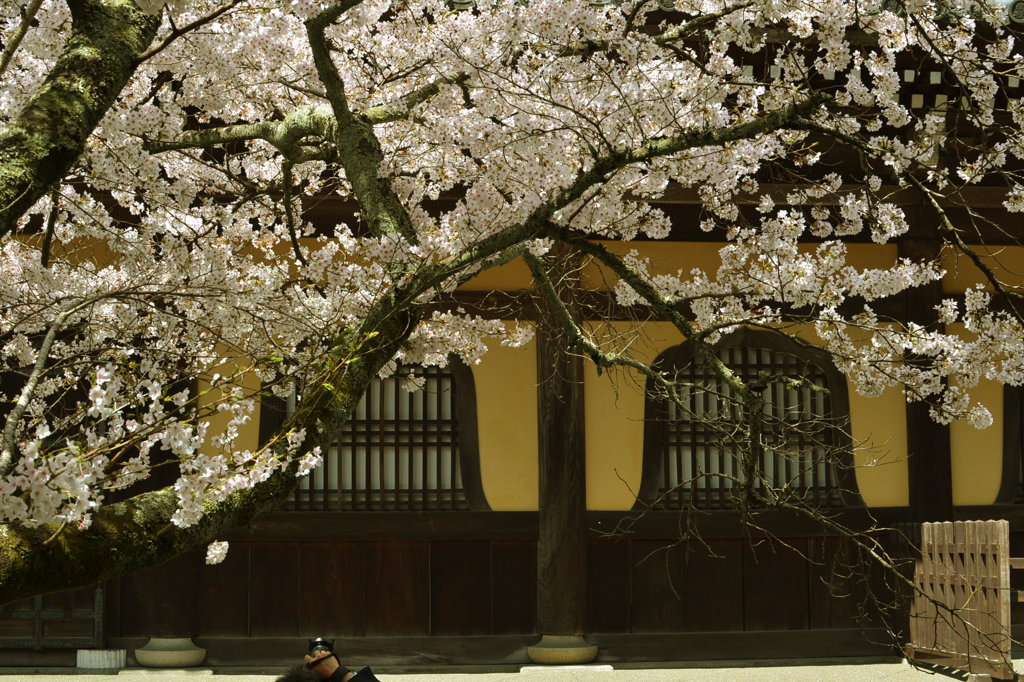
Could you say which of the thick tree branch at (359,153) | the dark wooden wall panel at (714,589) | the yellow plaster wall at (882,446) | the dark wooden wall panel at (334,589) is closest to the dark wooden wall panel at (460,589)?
the dark wooden wall panel at (334,589)

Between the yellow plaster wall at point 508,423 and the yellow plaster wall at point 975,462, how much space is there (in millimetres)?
3469

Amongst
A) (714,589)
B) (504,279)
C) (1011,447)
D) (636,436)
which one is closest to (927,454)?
(1011,447)

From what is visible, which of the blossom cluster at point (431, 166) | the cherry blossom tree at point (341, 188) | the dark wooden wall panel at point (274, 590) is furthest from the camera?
the dark wooden wall panel at point (274, 590)

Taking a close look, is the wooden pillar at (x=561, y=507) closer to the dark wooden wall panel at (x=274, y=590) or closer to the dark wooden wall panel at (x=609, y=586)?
the dark wooden wall panel at (x=609, y=586)

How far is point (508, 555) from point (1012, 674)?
3747mm

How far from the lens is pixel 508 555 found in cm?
901

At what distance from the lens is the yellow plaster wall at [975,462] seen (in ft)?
30.7

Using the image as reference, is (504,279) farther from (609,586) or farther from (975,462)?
(975,462)

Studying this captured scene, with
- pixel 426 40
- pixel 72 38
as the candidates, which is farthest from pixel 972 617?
pixel 72 38

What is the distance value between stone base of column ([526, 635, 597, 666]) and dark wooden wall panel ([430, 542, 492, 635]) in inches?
19.7

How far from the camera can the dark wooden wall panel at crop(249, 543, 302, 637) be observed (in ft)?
29.0

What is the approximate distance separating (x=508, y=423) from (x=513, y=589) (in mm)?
1316

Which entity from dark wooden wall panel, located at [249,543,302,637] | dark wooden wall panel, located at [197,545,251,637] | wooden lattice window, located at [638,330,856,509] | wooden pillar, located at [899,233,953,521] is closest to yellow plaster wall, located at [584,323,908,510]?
wooden lattice window, located at [638,330,856,509]

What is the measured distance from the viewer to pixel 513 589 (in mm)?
8977
